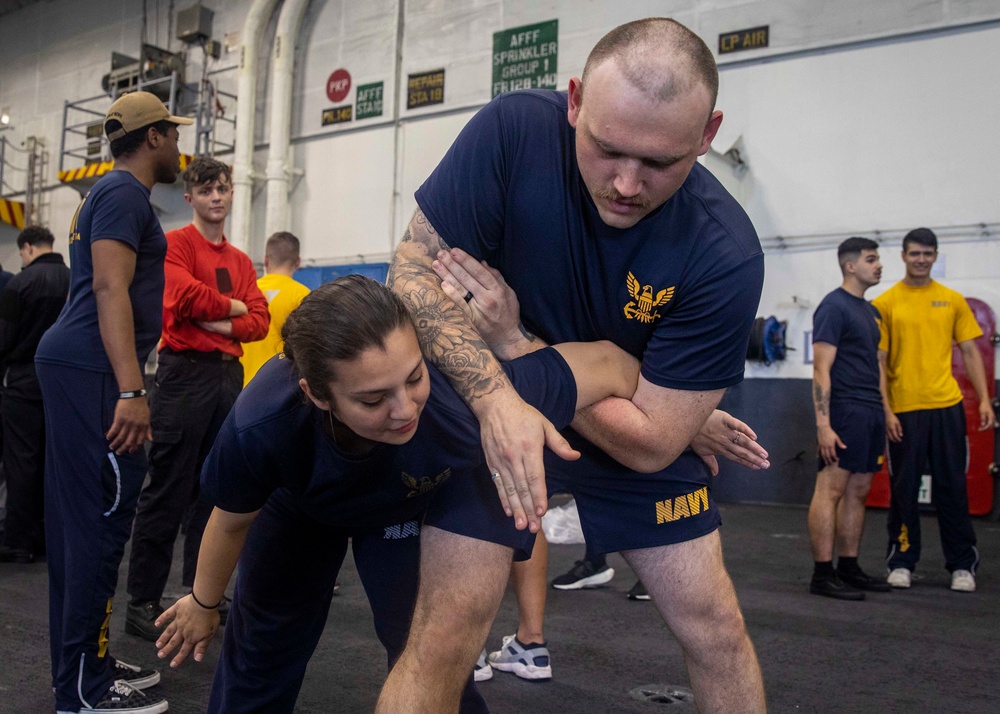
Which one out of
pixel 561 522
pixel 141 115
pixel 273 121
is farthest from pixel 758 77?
pixel 141 115

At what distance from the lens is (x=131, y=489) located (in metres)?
2.32

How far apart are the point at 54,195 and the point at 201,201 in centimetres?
1038

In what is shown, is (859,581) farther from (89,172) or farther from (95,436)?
(89,172)

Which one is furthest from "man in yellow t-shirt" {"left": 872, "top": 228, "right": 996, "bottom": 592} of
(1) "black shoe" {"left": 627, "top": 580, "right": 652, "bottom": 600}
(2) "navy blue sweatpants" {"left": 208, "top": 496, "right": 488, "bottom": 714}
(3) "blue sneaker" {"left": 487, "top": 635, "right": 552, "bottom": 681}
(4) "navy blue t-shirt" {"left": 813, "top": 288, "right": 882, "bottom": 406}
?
(2) "navy blue sweatpants" {"left": 208, "top": 496, "right": 488, "bottom": 714}

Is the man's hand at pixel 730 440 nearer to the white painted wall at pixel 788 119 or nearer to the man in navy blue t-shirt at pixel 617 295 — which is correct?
the man in navy blue t-shirt at pixel 617 295

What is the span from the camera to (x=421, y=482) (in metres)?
1.68

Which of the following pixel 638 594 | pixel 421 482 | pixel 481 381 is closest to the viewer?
pixel 481 381

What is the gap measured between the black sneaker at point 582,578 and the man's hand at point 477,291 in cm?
254

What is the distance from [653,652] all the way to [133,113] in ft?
7.83

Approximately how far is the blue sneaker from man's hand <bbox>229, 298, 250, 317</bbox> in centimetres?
156

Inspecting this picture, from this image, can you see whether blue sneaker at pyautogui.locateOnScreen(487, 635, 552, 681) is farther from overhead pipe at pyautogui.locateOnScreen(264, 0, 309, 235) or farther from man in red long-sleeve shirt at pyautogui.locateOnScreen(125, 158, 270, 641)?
overhead pipe at pyautogui.locateOnScreen(264, 0, 309, 235)

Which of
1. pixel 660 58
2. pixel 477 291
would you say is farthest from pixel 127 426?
pixel 660 58

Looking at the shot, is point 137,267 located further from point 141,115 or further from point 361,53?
point 361,53

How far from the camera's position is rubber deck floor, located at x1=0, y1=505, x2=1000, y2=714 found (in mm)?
2570
